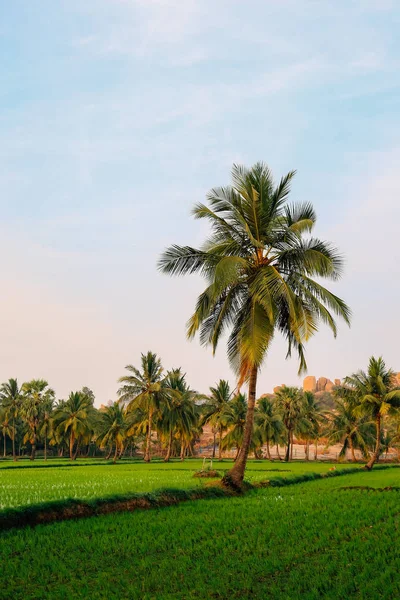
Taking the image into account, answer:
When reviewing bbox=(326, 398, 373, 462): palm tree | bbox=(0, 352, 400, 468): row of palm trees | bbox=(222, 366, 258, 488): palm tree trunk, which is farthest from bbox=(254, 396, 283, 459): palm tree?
bbox=(222, 366, 258, 488): palm tree trunk

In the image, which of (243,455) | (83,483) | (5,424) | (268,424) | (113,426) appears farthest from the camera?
(5,424)

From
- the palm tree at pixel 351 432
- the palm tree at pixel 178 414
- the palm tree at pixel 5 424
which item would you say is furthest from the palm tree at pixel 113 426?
the palm tree at pixel 351 432

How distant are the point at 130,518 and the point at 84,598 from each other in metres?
6.14

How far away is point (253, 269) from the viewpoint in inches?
762

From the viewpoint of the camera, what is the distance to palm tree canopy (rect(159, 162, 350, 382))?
18453mm

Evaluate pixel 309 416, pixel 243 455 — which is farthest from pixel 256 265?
pixel 309 416

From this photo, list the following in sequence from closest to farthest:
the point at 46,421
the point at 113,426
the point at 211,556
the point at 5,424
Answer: the point at 211,556, the point at 113,426, the point at 46,421, the point at 5,424

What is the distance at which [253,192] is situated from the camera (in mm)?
19109

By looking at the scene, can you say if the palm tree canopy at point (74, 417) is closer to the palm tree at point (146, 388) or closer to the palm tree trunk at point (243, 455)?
the palm tree at point (146, 388)

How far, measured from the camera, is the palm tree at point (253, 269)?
18422 mm

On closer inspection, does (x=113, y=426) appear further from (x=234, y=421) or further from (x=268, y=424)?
(x=268, y=424)

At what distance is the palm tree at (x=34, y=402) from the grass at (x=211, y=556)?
56261mm

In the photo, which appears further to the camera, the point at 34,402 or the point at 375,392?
the point at 34,402

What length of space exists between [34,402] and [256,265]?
177ft
